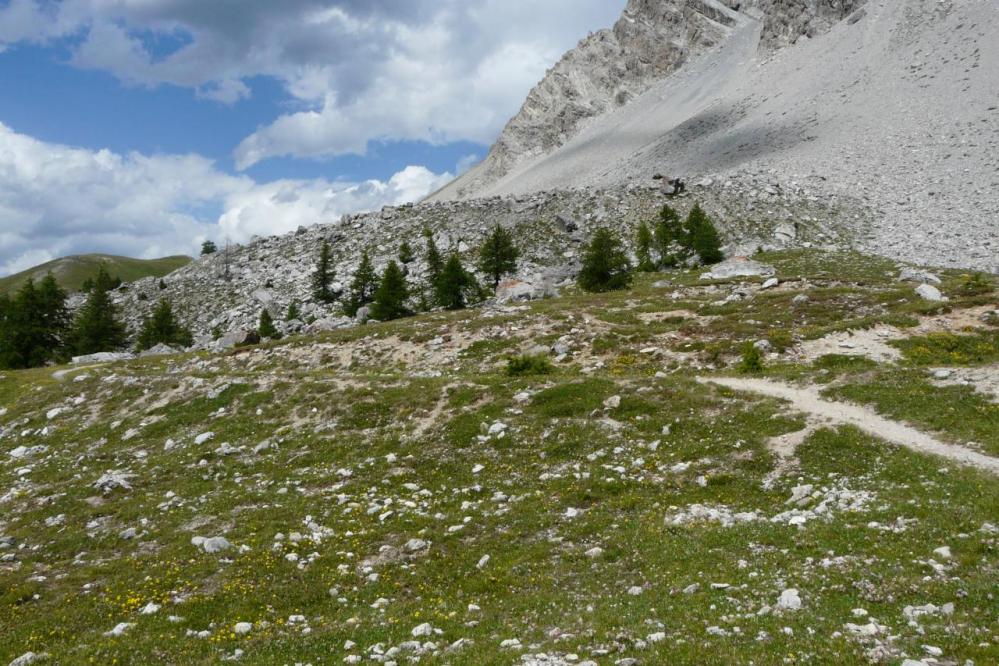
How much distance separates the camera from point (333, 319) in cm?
7325

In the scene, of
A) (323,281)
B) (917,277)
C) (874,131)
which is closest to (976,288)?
(917,277)

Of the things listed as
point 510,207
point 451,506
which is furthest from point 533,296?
point 451,506

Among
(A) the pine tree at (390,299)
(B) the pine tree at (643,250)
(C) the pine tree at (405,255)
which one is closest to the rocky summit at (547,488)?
(A) the pine tree at (390,299)

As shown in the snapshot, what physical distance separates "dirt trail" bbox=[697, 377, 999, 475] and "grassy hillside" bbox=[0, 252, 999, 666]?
489 mm

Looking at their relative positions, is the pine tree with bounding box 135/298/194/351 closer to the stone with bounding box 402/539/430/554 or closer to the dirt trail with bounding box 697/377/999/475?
the stone with bounding box 402/539/430/554

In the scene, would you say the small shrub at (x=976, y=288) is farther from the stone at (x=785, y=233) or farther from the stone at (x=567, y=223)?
the stone at (x=567, y=223)

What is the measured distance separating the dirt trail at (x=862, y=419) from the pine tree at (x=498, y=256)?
5693 centimetres

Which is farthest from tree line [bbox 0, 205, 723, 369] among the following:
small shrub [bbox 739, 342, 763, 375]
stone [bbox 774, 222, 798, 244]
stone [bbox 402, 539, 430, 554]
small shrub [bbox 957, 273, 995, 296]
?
stone [bbox 402, 539, 430, 554]

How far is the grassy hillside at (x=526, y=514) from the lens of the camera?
1149 cm

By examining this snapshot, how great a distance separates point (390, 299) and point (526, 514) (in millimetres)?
52892

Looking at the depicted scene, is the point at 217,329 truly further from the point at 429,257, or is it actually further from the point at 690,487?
the point at 690,487

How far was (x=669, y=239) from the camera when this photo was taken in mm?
82688

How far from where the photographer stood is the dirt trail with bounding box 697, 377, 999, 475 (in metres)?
17.5

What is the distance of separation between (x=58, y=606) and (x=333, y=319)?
197 ft
